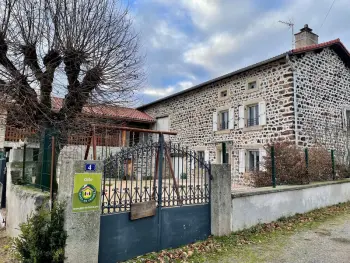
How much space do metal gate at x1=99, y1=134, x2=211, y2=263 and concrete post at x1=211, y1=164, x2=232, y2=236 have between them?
118mm

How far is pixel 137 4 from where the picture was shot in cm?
675

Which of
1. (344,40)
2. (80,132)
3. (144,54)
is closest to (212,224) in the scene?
(80,132)

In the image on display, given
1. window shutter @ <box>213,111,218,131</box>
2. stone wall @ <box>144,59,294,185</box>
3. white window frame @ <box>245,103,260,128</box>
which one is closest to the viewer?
stone wall @ <box>144,59,294,185</box>

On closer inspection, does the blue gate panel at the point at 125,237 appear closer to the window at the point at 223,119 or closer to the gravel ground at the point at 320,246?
the gravel ground at the point at 320,246

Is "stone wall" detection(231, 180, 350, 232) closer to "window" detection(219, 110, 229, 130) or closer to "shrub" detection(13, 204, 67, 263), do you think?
"shrub" detection(13, 204, 67, 263)

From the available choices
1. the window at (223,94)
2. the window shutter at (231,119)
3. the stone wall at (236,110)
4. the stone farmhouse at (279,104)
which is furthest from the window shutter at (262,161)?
the window at (223,94)

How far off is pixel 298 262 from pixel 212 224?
1.59 m

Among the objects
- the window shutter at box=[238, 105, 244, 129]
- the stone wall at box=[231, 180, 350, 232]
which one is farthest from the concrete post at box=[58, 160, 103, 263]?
the window shutter at box=[238, 105, 244, 129]

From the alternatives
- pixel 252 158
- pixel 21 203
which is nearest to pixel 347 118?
pixel 252 158

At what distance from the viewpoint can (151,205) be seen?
422 centimetres

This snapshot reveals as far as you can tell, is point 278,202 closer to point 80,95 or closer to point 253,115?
point 80,95

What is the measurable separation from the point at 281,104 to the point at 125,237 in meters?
8.87

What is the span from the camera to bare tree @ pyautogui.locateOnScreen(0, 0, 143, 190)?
17.8 feet

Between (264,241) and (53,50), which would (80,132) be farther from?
(264,241)
